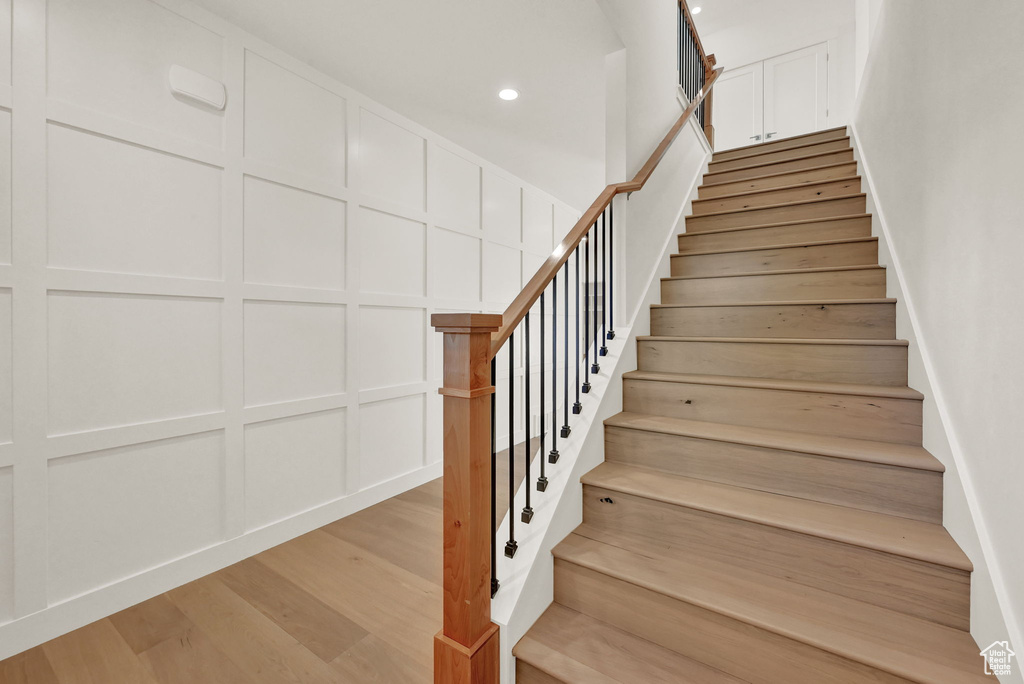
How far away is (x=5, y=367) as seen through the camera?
1476mm

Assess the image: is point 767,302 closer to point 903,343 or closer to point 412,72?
point 903,343

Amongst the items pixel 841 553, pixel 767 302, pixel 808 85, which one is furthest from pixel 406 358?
pixel 808 85

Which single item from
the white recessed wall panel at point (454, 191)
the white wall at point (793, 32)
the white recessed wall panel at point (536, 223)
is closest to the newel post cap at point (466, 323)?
the white recessed wall panel at point (454, 191)

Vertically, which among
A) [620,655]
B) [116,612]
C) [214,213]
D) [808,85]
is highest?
[808,85]

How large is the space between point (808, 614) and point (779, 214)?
219 cm

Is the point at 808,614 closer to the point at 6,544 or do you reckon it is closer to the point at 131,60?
the point at 6,544

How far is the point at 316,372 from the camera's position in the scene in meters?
2.40

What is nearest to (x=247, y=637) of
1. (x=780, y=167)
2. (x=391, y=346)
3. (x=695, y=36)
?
(x=391, y=346)

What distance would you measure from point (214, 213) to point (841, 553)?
2.55 m

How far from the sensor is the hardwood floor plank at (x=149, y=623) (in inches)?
61.5

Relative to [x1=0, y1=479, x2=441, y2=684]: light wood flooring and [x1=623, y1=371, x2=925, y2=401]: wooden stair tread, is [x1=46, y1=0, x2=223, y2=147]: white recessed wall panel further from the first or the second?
[x1=623, y1=371, x2=925, y2=401]: wooden stair tread

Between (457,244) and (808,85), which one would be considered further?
(808,85)

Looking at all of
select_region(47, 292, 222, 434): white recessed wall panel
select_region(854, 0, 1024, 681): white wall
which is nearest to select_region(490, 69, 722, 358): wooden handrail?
select_region(854, 0, 1024, 681): white wall

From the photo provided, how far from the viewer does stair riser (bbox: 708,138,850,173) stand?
10.4ft
